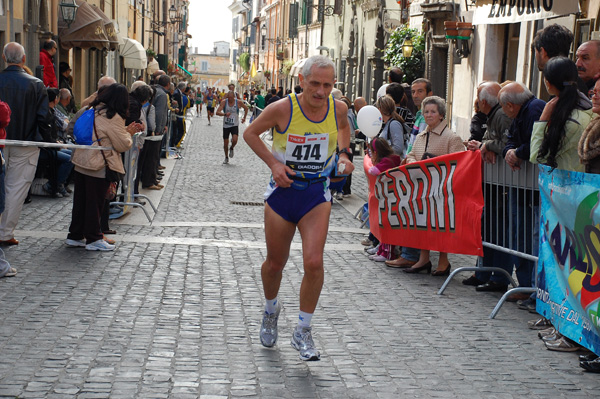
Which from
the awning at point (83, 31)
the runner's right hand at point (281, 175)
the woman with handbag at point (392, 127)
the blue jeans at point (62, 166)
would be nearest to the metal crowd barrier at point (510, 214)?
the runner's right hand at point (281, 175)

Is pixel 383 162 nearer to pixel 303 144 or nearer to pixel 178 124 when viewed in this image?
pixel 303 144

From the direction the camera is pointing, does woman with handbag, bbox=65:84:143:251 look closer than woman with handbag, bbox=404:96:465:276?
No

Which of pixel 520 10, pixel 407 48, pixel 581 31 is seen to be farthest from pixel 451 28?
pixel 581 31

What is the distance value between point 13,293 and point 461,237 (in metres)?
3.80

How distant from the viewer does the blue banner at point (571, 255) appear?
5.82 metres

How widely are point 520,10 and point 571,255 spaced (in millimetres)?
9453

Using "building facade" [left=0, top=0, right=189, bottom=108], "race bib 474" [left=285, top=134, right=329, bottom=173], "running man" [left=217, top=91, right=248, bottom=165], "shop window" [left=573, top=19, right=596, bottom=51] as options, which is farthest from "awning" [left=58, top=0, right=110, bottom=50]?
"race bib 474" [left=285, top=134, right=329, bottom=173]

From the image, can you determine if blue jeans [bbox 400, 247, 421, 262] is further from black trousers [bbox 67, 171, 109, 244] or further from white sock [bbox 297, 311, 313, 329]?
white sock [bbox 297, 311, 313, 329]

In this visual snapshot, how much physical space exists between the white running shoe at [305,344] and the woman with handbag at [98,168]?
4104 millimetres

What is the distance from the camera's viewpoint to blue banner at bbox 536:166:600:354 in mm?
5816

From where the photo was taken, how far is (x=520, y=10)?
14.9m

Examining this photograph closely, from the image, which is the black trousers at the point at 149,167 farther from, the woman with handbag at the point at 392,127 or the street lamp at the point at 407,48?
the street lamp at the point at 407,48

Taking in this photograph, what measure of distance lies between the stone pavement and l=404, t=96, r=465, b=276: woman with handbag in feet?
0.70

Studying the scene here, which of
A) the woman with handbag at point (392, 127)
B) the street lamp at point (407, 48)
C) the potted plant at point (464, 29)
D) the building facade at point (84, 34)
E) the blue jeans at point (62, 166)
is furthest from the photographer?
the street lamp at point (407, 48)
